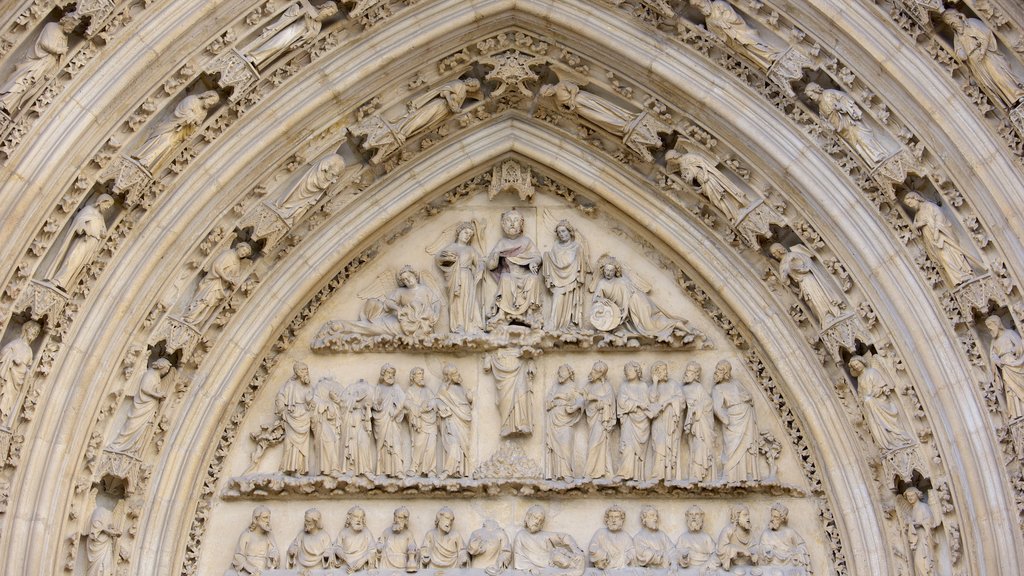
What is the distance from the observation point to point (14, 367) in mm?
9555

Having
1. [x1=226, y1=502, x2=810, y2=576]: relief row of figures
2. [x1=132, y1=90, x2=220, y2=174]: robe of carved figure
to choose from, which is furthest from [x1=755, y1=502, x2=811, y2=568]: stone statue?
[x1=132, y1=90, x2=220, y2=174]: robe of carved figure

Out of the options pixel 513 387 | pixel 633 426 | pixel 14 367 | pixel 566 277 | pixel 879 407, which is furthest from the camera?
pixel 566 277

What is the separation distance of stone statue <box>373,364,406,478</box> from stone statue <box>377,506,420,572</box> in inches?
12.2

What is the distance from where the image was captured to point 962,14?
9695 mm

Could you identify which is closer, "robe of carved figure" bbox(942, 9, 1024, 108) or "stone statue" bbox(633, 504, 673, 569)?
"robe of carved figure" bbox(942, 9, 1024, 108)

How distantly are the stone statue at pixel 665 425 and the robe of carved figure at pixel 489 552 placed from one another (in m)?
1.15

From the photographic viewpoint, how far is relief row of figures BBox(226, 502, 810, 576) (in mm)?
10406

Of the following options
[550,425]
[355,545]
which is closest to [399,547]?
[355,545]

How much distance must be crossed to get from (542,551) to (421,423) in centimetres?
123

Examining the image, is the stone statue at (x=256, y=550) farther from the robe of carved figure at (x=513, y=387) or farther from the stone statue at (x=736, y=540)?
the stone statue at (x=736, y=540)

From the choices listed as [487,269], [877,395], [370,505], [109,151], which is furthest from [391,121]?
[877,395]

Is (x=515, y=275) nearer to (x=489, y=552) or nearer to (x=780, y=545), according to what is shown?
(x=489, y=552)

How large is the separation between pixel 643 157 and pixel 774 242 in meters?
1.14

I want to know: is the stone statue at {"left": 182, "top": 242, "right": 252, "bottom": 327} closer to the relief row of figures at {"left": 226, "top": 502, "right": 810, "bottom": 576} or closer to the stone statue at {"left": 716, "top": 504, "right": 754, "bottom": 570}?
the relief row of figures at {"left": 226, "top": 502, "right": 810, "bottom": 576}
